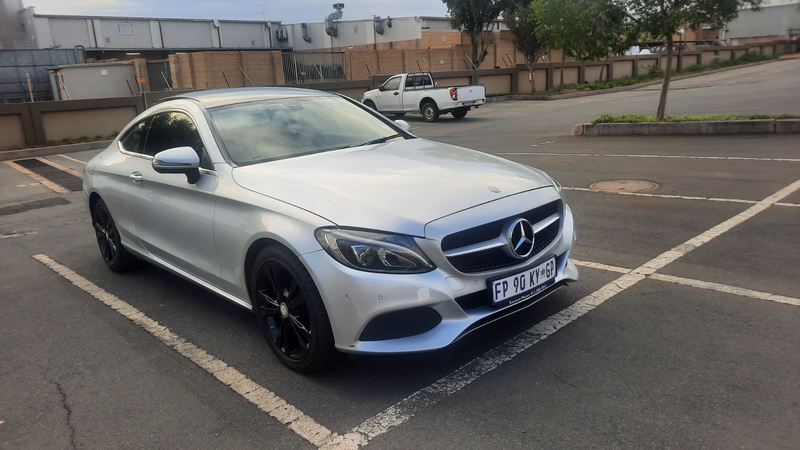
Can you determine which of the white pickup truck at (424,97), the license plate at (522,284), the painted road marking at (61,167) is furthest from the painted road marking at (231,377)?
the white pickup truck at (424,97)

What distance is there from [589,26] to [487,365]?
11886mm

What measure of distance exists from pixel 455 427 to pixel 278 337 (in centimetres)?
127

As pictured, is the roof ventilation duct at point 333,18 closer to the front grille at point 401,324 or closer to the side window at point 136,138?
the side window at point 136,138

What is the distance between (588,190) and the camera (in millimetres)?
8078

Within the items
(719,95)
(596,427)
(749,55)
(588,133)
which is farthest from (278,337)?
(749,55)

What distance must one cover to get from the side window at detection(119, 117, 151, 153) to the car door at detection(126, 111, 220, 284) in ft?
0.34

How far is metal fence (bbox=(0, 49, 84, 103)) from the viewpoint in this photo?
38.7 metres

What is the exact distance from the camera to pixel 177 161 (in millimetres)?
3936

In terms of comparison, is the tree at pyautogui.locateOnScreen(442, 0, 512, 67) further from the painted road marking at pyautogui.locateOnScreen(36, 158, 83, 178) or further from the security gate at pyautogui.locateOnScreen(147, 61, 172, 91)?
the painted road marking at pyautogui.locateOnScreen(36, 158, 83, 178)

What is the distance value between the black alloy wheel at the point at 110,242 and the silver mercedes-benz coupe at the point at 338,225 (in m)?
0.71

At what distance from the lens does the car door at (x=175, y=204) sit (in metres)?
4.06

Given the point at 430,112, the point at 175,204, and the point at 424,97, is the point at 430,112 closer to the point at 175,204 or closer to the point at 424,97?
the point at 424,97

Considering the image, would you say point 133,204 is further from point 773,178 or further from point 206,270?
point 773,178

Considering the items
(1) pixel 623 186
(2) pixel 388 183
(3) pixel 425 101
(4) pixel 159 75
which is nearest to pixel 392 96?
(3) pixel 425 101
